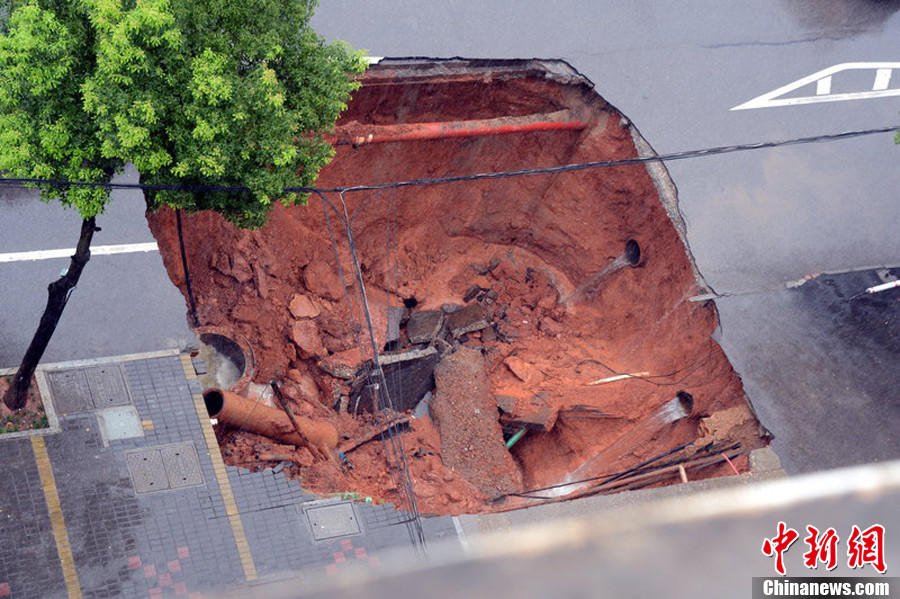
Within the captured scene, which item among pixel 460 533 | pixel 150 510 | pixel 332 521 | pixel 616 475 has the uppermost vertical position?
pixel 150 510

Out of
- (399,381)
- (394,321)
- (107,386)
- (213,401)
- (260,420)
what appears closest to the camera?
(107,386)

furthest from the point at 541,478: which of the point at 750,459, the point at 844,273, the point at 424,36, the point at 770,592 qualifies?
the point at 770,592

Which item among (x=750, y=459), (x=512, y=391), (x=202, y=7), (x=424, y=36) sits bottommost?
(x=750, y=459)

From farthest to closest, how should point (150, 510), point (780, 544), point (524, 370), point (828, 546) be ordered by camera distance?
1. point (524, 370)
2. point (150, 510)
3. point (828, 546)
4. point (780, 544)

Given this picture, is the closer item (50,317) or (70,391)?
(50,317)

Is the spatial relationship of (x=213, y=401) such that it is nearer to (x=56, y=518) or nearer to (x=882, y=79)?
(x=56, y=518)

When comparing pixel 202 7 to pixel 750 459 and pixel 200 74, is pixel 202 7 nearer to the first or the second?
pixel 200 74

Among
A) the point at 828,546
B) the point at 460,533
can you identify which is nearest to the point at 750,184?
the point at 460,533
